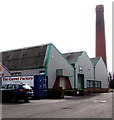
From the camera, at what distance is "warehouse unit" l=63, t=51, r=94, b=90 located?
38500 millimetres

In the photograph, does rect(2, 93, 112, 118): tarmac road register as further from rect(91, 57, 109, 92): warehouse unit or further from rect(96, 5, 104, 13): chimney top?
rect(96, 5, 104, 13): chimney top

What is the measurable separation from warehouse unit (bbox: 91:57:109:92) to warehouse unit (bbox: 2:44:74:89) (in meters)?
14.3

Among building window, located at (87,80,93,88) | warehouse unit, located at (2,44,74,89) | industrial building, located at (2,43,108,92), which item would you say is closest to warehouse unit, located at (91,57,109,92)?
building window, located at (87,80,93,88)

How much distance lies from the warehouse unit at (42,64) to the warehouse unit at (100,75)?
14.3m

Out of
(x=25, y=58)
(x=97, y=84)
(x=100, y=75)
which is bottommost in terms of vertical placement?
(x=97, y=84)

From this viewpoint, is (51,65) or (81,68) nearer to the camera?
(51,65)

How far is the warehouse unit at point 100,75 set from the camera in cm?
4862

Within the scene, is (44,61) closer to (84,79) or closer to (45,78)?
(45,78)

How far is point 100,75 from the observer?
167 feet

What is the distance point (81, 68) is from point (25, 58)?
12.7 metres

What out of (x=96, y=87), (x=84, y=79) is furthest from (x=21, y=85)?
(x=96, y=87)

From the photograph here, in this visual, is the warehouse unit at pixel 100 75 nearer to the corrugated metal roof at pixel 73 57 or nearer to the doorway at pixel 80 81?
the doorway at pixel 80 81

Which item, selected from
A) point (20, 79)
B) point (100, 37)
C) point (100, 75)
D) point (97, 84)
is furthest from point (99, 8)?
point (20, 79)

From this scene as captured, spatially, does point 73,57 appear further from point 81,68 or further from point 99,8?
point 99,8
